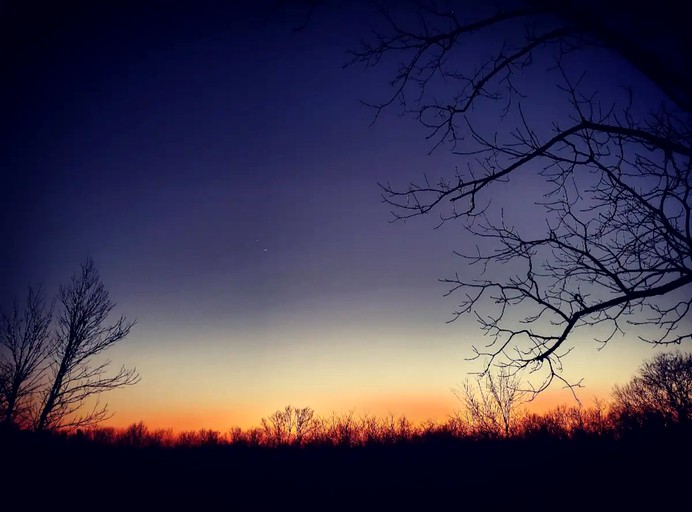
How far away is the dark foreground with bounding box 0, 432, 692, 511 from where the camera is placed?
6.45 meters

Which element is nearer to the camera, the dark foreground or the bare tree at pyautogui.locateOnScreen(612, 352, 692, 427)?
the dark foreground

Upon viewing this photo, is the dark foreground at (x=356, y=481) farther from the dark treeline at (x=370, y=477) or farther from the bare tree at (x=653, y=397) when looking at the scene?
the bare tree at (x=653, y=397)

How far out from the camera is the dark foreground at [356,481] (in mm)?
6445

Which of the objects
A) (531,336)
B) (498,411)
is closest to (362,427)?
(498,411)

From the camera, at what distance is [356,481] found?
1011cm

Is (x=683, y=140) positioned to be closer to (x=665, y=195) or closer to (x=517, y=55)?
(x=665, y=195)

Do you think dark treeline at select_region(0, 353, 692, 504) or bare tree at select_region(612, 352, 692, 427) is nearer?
dark treeline at select_region(0, 353, 692, 504)

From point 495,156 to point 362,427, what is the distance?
5043cm

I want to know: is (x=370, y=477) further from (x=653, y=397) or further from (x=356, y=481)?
(x=653, y=397)

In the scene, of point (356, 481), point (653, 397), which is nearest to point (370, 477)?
point (356, 481)

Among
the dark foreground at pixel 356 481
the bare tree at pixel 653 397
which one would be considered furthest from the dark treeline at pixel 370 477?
the bare tree at pixel 653 397

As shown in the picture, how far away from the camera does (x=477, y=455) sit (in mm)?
15312

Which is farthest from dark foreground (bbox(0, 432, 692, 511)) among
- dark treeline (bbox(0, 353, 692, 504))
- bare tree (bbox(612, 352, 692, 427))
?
bare tree (bbox(612, 352, 692, 427))

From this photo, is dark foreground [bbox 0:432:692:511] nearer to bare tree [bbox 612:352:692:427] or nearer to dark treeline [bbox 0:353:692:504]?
dark treeline [bbox 0:353:692:504]
